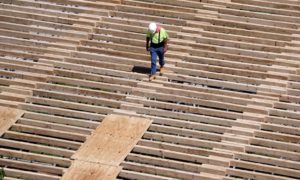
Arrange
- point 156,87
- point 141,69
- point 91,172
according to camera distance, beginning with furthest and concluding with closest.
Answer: point 141,69 → point 156,87 → point 91,172

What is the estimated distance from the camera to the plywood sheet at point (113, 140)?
21.1 m

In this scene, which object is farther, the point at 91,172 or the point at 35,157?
the point at 35,157

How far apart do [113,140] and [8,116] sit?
108 inches

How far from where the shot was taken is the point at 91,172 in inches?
814

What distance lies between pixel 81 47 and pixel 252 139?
5.71 metres

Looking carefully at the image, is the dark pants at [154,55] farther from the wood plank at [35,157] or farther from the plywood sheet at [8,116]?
the wood plank at [35,157]

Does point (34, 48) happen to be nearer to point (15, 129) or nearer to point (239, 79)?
point (15, 129)

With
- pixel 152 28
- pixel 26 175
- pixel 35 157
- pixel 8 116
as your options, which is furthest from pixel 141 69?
pixel 26 175

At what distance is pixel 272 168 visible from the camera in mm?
20578

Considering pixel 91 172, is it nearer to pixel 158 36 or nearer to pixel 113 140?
pixel 113 140

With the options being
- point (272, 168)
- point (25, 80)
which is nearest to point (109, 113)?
point (25, 80)

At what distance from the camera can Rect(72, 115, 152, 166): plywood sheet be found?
21.1m

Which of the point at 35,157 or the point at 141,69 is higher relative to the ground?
the point at 141,69

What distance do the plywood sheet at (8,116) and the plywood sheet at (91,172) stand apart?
2301mm
